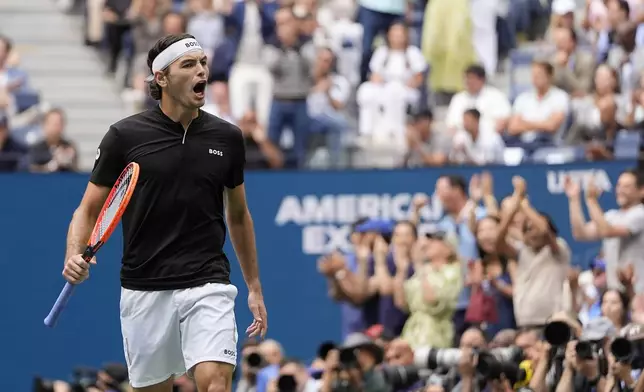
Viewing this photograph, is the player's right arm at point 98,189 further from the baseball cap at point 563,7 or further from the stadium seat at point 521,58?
the baseball cap at point 563,7

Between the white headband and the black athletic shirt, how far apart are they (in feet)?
0.78

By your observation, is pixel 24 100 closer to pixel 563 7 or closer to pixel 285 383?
pixel 563 7

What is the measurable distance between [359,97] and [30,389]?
3.84m

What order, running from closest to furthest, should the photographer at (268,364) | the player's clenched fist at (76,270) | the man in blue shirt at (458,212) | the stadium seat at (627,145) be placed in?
the player's clenched fist at (76,270) → the photographer at (268,364) → the man in blue shirt at (458,212) → the stadium seat at (627,145)

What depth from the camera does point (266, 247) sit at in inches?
586

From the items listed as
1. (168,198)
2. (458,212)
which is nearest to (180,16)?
(458,212)

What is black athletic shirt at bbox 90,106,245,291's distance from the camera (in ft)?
25.8

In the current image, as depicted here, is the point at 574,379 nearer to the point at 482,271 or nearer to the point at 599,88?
the point at 482,271

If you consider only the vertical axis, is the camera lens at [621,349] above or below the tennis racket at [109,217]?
below

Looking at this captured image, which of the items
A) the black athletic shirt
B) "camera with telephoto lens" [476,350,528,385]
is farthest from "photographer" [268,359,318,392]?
the black athletic shirt

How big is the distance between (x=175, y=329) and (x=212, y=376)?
1.08 ft

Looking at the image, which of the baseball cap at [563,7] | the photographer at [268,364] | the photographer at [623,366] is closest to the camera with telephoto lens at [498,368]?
the photographer at [623,366]

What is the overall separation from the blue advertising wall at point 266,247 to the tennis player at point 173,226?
6391mm

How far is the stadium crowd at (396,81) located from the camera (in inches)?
566
